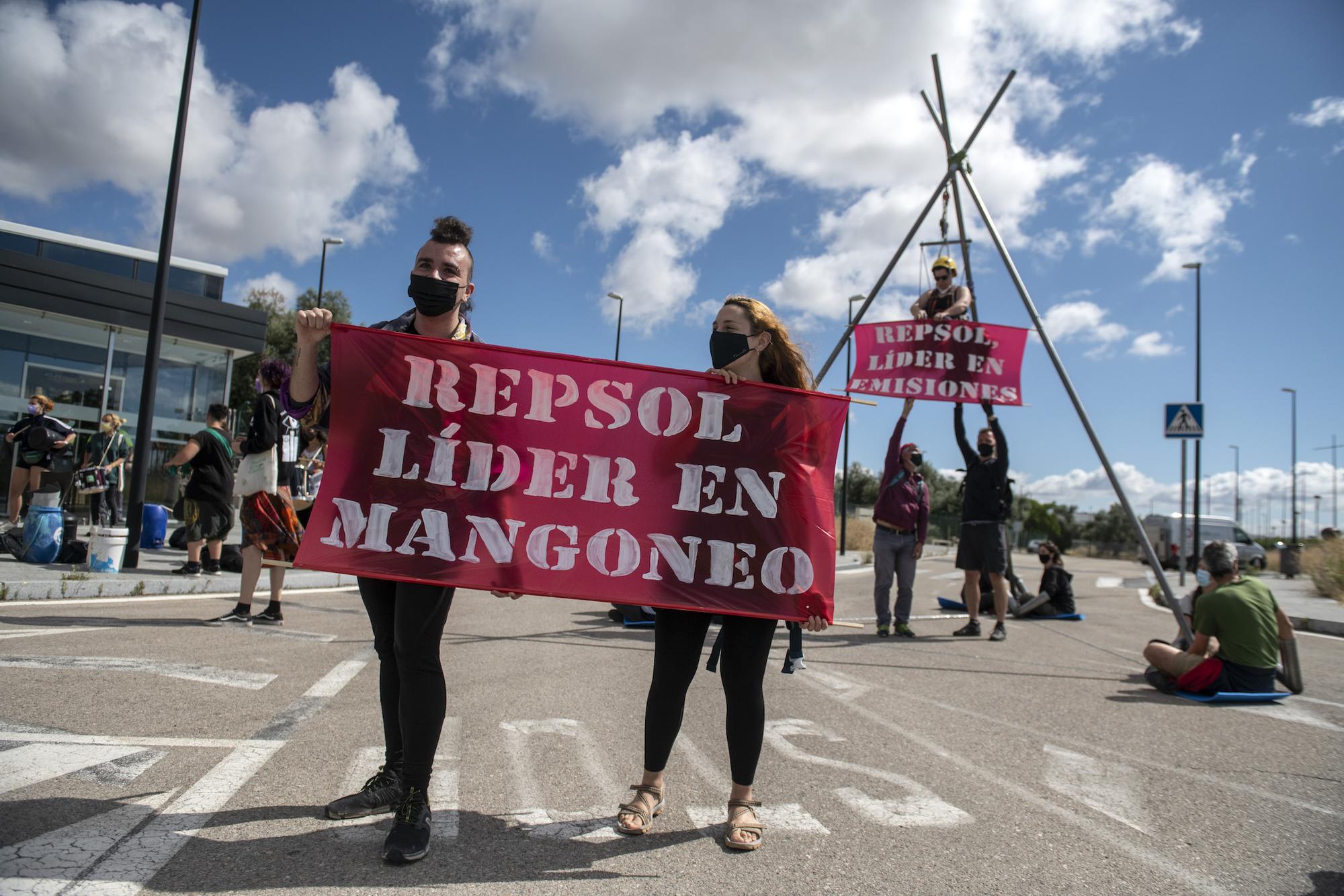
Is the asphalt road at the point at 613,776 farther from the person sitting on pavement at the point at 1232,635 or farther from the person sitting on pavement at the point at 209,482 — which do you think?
the person sitting on pavement at the point at 209,482

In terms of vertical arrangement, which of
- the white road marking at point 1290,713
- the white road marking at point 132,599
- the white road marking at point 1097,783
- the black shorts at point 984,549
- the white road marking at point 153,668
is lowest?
the white road marking at point 132,599

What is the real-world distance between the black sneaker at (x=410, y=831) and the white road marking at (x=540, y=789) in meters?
0.38

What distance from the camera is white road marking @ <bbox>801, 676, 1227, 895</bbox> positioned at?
2.75 meters

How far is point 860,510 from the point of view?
4659 centimetres

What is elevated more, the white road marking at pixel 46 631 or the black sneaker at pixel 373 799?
the black sneaker at pixel 373 799

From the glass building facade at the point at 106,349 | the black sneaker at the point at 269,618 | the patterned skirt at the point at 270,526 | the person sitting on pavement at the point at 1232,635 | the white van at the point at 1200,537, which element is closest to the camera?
the person sitting on pavement at the point at 1232,635

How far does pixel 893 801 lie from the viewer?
3.40 meters

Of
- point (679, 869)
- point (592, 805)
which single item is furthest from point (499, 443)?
Answer: point (679, 869)

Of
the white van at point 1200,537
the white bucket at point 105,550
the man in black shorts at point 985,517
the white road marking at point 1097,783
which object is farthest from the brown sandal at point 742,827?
the white van at point 1200,537

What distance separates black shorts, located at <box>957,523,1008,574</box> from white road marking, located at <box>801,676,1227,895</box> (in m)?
4.38

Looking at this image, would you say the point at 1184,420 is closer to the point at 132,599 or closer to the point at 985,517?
the point at 985,517

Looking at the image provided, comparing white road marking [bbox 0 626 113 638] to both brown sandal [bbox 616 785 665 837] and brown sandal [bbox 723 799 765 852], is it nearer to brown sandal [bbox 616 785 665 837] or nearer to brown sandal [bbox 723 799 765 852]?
brown sandal [bbox 616 785 665 837]

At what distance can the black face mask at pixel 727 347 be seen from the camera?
346 cm

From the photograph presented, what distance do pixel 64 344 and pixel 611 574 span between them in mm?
21987
